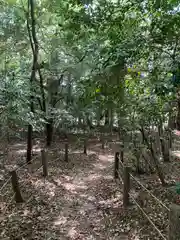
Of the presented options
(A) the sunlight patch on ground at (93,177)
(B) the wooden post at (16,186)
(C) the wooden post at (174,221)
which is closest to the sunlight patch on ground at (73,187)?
(A) the sunlight patch on ground at (93,177)

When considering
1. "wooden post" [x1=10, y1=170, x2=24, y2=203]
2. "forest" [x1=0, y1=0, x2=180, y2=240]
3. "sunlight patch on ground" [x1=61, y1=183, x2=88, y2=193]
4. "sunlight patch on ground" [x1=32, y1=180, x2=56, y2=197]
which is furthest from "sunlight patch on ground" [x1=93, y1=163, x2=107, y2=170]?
"wooden post" [x1=10, y1=170, x2=24, y2=203]

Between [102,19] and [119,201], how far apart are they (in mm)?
4543

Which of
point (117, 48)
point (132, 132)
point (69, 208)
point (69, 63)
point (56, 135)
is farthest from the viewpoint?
point (56, 135)

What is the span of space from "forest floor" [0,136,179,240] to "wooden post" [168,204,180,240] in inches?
64.7

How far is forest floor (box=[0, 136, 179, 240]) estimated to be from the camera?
15.1 feet

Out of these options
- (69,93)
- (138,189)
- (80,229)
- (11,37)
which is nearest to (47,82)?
(69,93)

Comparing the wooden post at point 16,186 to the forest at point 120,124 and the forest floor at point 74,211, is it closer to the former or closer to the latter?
the forest at point 120,124

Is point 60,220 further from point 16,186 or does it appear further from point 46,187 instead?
point 46,187

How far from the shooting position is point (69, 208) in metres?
6.03

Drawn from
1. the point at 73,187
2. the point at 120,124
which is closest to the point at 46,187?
the point at 73,187

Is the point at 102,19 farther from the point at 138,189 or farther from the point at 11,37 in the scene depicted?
the point at 11,37

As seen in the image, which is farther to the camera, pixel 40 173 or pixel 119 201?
pixel 40 173

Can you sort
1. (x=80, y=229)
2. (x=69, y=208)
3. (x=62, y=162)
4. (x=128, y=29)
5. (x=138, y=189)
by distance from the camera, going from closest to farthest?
1. (x=80, y=229)
2. (x=128, y=29)
3. (x=69, y=208)
4. (x=138, y=189)
5. (x=62, y=162)

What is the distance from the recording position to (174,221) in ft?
8.64
